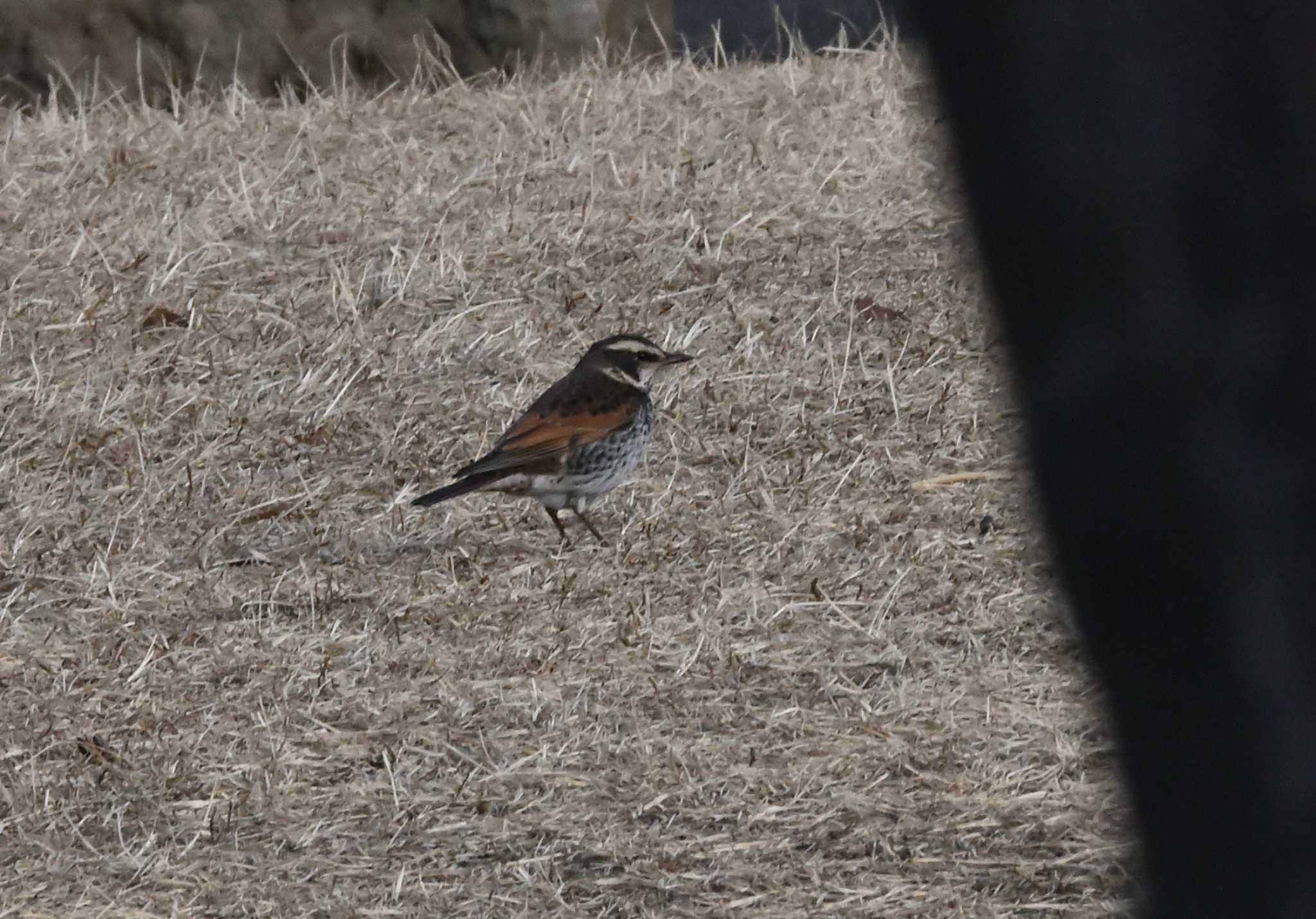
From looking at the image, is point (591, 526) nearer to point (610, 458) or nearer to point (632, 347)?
point (610, 458)

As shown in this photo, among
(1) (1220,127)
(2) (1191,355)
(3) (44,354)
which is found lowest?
(3) (44,354)

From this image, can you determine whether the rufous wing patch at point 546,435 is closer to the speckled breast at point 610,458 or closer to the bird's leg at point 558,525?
the speckled breast at point 610,458

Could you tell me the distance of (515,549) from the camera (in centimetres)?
604

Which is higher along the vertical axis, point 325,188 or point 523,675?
point 523,675

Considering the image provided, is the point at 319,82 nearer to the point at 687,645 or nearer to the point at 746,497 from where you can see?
the point at 746,497

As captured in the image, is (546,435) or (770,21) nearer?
(546,435)

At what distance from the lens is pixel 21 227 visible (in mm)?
8555

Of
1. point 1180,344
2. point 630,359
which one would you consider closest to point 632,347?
point 630,359

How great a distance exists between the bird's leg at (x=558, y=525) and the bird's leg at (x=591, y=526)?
2.5 inches

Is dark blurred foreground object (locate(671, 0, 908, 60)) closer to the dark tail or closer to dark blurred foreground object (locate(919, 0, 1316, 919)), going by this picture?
the dark tail

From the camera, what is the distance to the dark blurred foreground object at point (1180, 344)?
113 cm

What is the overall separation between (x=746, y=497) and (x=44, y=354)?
2.78m

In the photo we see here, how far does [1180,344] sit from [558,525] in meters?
4.97

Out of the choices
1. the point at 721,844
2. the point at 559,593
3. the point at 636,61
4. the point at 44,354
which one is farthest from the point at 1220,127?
the point at 636,61
